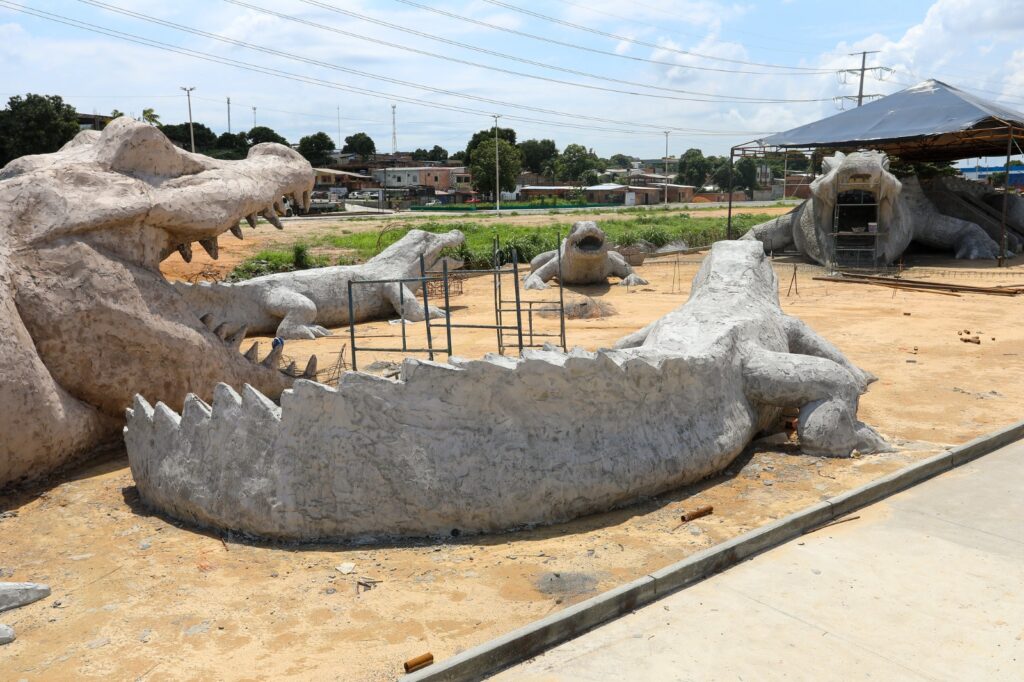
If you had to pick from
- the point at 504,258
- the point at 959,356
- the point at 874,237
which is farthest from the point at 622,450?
the point at 874,237

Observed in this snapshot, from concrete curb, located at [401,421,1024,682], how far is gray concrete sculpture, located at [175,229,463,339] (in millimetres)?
7088

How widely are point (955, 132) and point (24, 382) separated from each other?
21018 millimetres

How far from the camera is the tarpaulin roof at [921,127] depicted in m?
20.3

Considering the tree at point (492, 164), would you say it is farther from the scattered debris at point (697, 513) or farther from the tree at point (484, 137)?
the scattered debris at point (697, 513)

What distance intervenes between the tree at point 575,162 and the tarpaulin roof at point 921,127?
53494mm

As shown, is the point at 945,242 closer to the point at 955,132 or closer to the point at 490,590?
the point at 955,132

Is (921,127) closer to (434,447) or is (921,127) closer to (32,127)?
(434,447)

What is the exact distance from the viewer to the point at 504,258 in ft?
69.6

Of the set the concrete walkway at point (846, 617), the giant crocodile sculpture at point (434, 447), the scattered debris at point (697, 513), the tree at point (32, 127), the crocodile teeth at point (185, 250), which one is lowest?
the concrete walkway at point (846, 617)

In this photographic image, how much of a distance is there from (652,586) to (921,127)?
20.5 meters

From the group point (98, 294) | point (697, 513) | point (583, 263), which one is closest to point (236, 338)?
point (98, 294)

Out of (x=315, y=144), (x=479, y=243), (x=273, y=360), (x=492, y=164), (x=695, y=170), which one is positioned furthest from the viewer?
(x=695, y=170)

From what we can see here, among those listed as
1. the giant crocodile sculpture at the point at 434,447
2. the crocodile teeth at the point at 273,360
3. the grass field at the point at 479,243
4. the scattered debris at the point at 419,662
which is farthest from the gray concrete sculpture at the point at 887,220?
the scattered debris at the point at 419,662

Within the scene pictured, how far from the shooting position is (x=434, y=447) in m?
4.48
